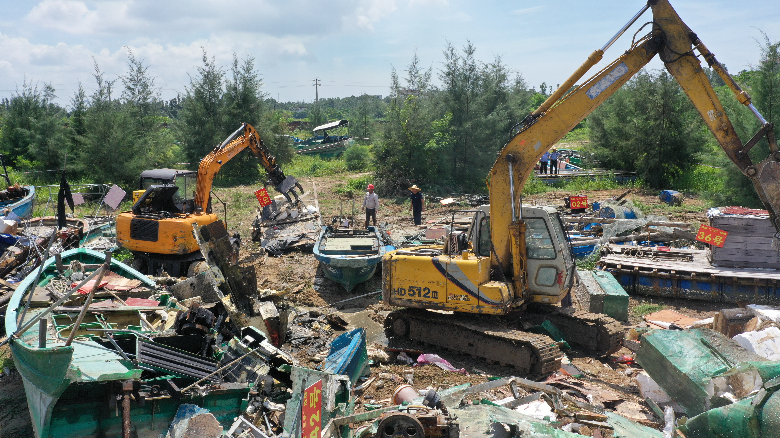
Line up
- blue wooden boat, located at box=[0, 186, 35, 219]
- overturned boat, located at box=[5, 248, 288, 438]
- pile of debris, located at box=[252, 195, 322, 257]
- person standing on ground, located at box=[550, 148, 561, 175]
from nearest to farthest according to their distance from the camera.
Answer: overturned boat, located at box=[5, 248, 288, 438] → pile of debris, located at box=[252, 195, 322, 257] → blue wooden boat, located at box=[0, 186, 35, 219] → person standing on ground, located at box=[550, 148, 561, 175]

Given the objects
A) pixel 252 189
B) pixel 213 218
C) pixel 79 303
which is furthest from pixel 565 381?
pixel 252 189

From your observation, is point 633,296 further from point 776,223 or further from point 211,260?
point 211,260

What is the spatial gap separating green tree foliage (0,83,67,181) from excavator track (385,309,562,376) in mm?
22951

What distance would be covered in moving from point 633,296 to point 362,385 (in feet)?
21.7

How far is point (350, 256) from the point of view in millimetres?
11164

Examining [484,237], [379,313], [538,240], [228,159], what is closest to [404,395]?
[484,237]

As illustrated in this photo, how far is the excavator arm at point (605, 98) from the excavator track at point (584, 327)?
84 centimetres

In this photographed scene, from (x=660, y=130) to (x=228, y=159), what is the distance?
18840 millimetres


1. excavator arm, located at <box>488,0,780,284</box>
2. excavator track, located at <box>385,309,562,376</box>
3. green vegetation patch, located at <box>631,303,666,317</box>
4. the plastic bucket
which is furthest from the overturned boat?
green vegetation patch, located at <box>631,303,666,317</box>

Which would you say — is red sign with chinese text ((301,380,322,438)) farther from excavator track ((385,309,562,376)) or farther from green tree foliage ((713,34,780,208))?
green tree foliage ((713,34,780,208))

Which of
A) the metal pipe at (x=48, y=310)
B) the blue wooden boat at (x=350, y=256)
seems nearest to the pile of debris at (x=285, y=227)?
the blue wooden boat at (x=350, y=256)

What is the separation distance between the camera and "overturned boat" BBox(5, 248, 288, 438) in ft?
17.5

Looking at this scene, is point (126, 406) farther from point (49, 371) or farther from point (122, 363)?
point (49, 371)

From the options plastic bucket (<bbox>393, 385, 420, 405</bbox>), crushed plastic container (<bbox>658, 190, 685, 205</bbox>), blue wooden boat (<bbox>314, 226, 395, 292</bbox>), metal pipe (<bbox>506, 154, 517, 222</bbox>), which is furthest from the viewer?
crushed plastic container (<bbox>658, 190, 685, 205</bbox>)
